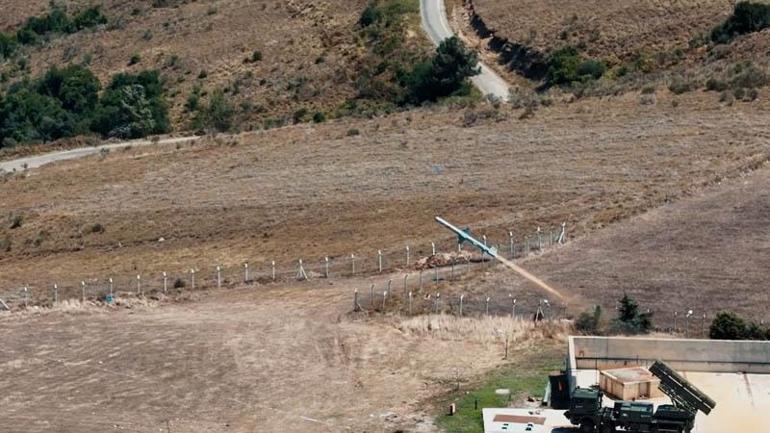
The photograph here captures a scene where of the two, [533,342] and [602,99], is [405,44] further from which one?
[533,342]

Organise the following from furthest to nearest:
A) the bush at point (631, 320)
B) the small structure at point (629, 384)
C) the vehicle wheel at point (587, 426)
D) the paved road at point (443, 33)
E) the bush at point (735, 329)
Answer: the paved road at point (443, 33), the bush at point (631, 320), the bush at point (735, 329), the small structure at point (629, 384), the vehicle wheel at point (587, 426)

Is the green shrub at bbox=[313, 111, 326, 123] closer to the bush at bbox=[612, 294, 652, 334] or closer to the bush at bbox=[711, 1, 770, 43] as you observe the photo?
the bush at bbox=[711, 1, 770, 43]

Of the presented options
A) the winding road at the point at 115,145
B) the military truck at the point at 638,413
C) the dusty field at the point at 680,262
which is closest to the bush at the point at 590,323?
the dusty field at the point at 680,262

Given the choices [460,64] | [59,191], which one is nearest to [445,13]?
[460,64]

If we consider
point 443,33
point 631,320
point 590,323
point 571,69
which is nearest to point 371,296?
point 590,323

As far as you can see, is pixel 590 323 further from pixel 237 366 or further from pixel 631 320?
pixel 237 366

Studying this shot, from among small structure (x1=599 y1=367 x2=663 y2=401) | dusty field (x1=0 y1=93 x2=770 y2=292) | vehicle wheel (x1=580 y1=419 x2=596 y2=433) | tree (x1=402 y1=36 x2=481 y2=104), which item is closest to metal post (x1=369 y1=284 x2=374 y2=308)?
dusty field (x1=0 y1=93 x2=770 y2=292)

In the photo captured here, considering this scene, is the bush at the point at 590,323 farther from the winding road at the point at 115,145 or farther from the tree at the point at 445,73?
the tree at the point at 445,73
